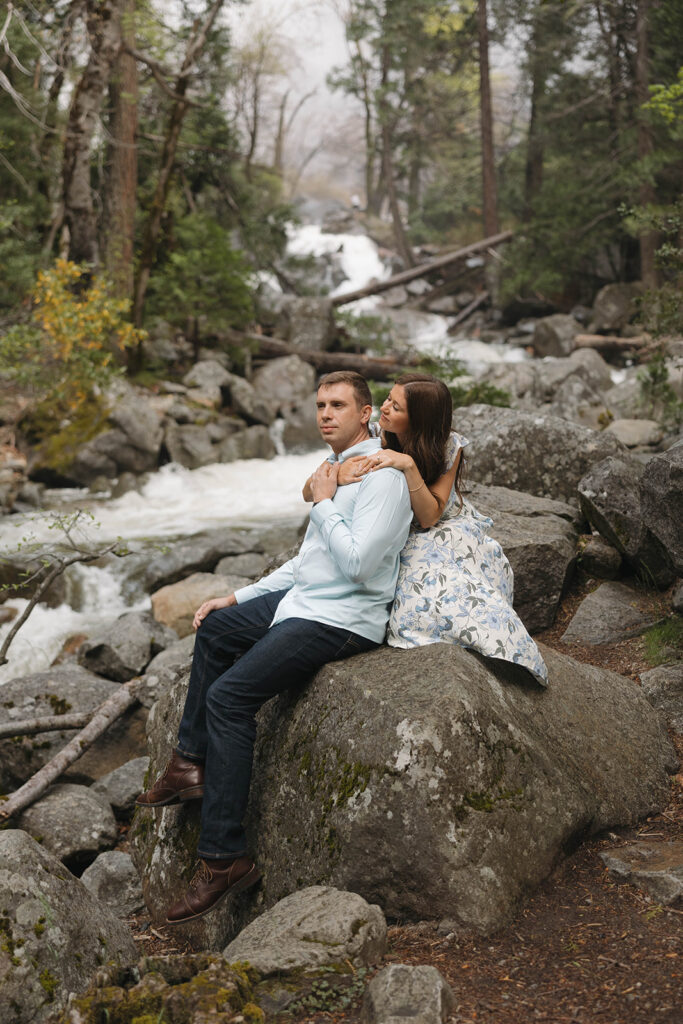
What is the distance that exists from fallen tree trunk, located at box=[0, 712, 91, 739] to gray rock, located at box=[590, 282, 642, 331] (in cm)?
1886

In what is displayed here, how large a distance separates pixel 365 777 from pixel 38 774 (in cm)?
309

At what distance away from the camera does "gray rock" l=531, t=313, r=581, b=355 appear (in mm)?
21125

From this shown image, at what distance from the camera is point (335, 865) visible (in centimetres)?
313

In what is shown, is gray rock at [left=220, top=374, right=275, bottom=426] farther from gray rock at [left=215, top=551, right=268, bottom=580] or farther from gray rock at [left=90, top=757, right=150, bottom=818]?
gray rock at [left=90, top=757, right=150, bottom=818]

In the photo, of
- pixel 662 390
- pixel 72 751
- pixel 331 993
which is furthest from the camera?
pixel 662 390

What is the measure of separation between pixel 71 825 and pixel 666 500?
3.87 metres

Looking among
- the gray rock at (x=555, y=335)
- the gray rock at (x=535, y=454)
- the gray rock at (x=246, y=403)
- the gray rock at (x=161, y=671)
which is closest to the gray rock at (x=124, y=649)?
the gray rock at (x=161, y=671)

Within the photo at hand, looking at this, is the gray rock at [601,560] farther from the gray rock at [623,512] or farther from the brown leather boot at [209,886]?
the brown leather boot at [209,886]

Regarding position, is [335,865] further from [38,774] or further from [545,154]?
[545,154]

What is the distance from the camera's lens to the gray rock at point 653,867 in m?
3.09

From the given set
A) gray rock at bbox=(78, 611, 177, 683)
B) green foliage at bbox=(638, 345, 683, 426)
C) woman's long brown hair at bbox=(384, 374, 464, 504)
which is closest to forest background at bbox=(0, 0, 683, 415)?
green foliage at bbox=(638, 345, 683, 426)

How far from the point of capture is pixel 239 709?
3.39 meters

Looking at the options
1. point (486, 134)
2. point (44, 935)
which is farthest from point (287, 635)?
point (486, 134)

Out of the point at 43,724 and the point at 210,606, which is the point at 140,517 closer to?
Answer: the point at 43,724
